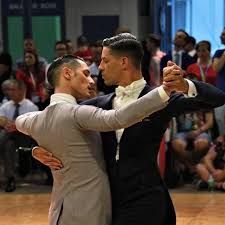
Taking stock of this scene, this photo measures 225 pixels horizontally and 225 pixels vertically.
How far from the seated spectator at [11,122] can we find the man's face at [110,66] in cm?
466

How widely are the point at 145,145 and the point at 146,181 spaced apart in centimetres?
15

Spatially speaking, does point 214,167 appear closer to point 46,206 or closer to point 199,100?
point 46,206

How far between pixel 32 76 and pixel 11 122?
3.41 feet

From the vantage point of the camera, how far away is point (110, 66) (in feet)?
8.57

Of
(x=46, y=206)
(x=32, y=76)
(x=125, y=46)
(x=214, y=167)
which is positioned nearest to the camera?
(x=125, y=46)

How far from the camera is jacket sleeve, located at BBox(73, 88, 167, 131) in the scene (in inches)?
88.3

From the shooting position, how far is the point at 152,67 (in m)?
Answer: 7.94

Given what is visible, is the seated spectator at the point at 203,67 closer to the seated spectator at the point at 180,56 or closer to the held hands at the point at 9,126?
the seated spectator at the point at 180,56

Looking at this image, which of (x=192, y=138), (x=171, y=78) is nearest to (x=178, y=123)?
(x=192, y=138)

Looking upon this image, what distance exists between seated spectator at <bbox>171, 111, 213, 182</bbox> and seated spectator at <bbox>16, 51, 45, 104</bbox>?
5.95 ft

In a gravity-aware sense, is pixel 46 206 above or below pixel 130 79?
below

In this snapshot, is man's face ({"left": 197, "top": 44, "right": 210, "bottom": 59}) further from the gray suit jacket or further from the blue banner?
the gray suit jacket

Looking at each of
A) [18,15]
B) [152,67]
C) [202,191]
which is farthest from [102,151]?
[18,15]

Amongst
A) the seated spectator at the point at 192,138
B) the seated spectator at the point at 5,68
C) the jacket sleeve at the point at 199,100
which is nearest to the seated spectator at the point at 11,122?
the seated spectator at the point at 5,68
